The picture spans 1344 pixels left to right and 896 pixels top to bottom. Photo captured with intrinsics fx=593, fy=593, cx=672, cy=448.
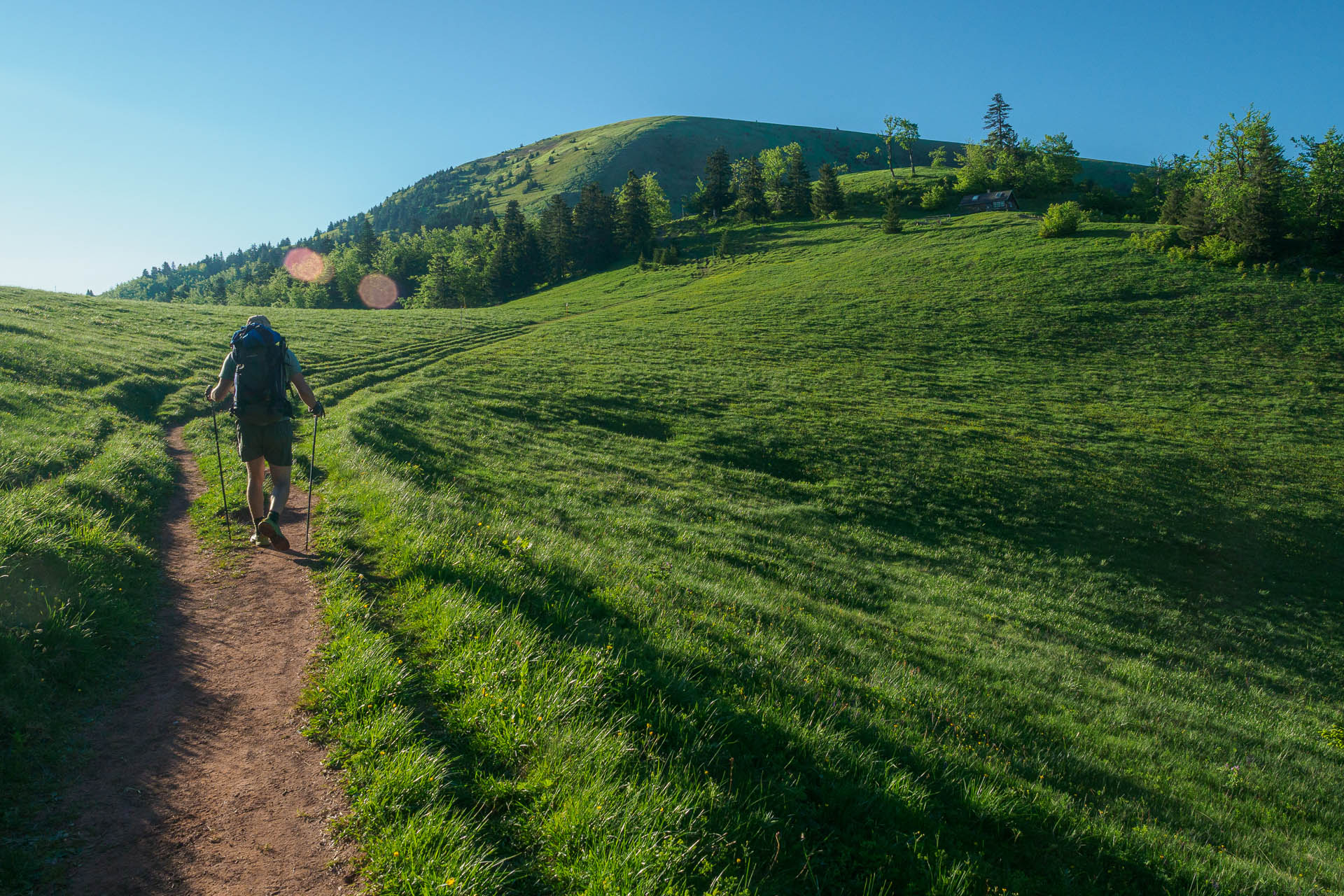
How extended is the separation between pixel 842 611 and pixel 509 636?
7.55m

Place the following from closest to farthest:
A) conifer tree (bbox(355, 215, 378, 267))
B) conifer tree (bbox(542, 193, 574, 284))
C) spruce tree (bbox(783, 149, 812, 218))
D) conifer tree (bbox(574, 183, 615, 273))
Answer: conifer tree (bbox(542, 193, 574, 284)), conifer tree (bbox(574, 183, 615, 273)), spruce tree (bbox(783, 149, 812, 218)), conifer tree (bbox(355, 215, 378, 267))

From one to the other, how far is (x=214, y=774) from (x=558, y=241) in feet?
343

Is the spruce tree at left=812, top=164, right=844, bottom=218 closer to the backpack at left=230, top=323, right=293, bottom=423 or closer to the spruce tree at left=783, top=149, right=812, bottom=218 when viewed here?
the spruce tree at left=783, top=149, right=812, bottom=218

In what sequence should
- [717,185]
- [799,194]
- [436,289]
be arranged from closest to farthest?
[436,289] < [799,194] < [717,185]

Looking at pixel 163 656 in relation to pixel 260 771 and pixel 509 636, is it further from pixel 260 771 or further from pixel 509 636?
pixel 509 636

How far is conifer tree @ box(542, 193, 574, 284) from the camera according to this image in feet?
331

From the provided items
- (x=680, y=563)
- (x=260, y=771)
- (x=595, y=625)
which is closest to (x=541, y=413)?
(x=680, y=563)

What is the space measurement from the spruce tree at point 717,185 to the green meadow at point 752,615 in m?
87.6

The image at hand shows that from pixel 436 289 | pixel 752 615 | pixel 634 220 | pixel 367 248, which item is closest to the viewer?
pixel 752 615

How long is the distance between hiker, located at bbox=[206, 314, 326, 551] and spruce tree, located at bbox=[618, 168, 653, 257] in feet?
312

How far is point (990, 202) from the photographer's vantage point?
96.8 meters

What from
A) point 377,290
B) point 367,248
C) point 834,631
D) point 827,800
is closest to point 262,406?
point 827,800

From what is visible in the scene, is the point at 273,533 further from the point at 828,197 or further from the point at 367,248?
the point at 367,248

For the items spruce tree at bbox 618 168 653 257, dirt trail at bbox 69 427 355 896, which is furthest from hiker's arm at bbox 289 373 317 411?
spruce tree at bbox 618 168 653 257
